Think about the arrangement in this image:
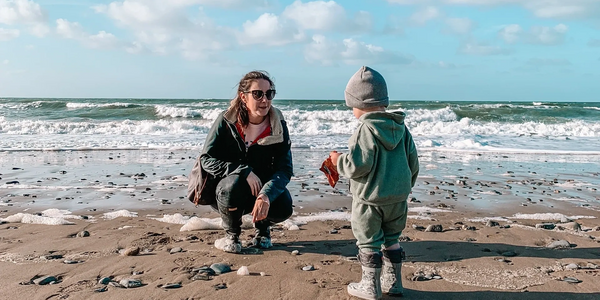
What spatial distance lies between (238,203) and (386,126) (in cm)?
156

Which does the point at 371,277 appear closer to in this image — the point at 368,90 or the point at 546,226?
the point at 368,90

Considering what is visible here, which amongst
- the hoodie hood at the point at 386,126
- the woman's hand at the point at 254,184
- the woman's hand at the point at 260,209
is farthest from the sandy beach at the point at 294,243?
the hoodie hood at the point at 386,126

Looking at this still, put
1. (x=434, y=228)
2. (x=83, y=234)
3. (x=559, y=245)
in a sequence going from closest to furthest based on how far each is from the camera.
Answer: (x=559, y=245)
(x=83, y=234)
(x=434, y=228)

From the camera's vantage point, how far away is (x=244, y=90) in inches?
154

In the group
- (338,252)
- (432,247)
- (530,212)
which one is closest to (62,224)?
(338,252)

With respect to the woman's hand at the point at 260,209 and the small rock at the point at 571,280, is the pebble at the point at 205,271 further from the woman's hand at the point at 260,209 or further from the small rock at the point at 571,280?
the small rock at the point at 571,280

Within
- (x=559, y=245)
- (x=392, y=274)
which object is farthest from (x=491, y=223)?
(x=392, y=274)

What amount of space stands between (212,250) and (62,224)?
1.98m

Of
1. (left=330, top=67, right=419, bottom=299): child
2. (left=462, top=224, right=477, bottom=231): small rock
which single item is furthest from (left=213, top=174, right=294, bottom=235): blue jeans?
(left=462, top=224, right=477, bottom=231): small rock

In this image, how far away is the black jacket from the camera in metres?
3.89

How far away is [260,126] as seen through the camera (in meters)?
4.04

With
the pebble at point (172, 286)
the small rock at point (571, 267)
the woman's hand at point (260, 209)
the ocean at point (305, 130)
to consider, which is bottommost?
the ocean at point (305, 130)

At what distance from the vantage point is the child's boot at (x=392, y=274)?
2959 mm

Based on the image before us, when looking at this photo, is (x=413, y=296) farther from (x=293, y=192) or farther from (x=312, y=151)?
(x=312, y=151)
